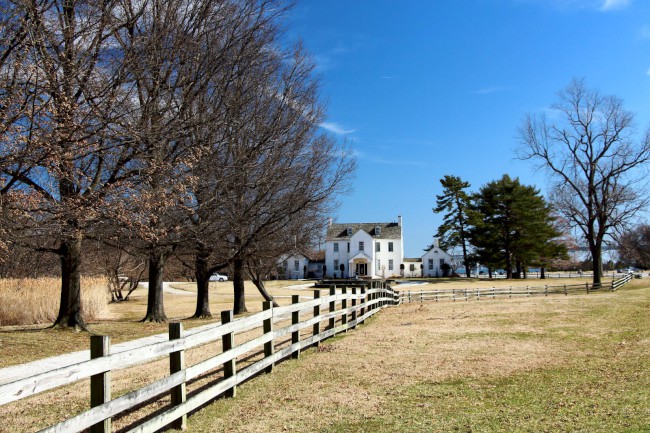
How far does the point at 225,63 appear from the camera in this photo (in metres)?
18.1

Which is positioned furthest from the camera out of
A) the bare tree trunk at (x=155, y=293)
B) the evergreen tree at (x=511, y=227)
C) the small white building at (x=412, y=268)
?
the small white building at (x=412, y=268)

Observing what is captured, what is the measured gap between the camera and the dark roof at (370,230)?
8350 centimetres

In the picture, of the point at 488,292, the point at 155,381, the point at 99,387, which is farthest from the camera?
the point at 488,292

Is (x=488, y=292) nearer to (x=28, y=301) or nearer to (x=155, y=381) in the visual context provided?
(x=28, y=301)

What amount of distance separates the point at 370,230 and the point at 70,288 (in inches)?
2694

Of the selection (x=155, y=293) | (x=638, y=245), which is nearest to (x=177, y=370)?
(x=155, y=293)

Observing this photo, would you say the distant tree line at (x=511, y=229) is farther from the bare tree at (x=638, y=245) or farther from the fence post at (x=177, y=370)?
the fence post at (x=177, y=370)

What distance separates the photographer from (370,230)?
8444 centimetres

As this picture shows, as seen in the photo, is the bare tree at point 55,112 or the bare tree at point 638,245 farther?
the bare tree at point 638,245

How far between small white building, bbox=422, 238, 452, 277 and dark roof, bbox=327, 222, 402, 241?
7.28 metres

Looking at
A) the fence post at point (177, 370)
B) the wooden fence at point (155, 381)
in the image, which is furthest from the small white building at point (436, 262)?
the fence post at point (177, 370)

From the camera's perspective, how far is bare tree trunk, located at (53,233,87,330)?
17422mm

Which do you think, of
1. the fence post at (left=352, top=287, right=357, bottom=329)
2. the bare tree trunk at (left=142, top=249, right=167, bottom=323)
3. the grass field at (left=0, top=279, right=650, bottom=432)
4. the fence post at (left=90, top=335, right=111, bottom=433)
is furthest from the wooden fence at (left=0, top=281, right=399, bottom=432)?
the bare tree trunk at (left=142, top=249, right=167, bottom=323)

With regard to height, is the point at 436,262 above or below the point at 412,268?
above
